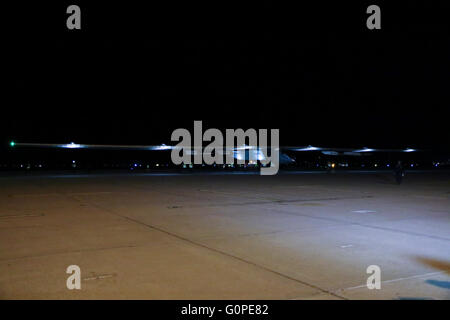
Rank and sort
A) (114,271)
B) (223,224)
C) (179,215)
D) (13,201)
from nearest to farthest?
(114,271) → (223,224) → (179,215) → (13,201)

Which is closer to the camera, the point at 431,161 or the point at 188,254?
the point at 188,254

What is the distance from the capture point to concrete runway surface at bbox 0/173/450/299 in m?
5.00

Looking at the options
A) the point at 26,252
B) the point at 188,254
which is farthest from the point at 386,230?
the point at 26,252

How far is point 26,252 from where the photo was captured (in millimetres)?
6879

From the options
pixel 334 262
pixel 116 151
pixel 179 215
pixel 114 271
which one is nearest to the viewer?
pixel 114 271

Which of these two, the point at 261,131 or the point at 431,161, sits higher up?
the point at 261,131

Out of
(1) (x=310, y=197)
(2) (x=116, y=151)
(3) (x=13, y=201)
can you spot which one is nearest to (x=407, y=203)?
(1) (x=310, y=197)

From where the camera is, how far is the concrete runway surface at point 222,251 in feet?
16.4

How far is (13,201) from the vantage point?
1452 centimetres

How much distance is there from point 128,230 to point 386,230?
18.9 feet

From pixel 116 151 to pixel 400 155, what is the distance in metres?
55.6

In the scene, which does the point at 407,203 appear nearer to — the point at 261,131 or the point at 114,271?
the point at 114,271

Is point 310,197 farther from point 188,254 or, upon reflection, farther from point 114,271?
point 114,271

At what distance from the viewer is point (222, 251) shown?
7.02m
